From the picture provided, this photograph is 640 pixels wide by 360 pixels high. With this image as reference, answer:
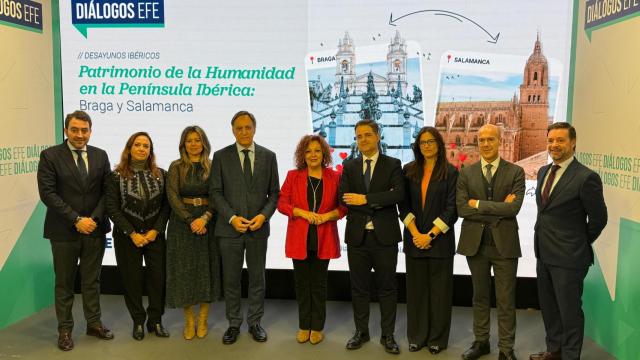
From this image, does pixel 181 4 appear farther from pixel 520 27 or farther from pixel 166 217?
pixel 520 27

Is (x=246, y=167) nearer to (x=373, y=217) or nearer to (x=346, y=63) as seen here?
(x=373, y=217)

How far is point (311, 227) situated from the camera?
3.69m

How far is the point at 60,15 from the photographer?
15.9ft

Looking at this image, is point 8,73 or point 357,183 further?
point 8,73

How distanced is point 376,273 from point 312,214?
0.62 m

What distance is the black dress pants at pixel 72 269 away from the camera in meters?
3.79

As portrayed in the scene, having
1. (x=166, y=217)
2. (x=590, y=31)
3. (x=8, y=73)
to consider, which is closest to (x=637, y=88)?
(x=590, y=31)

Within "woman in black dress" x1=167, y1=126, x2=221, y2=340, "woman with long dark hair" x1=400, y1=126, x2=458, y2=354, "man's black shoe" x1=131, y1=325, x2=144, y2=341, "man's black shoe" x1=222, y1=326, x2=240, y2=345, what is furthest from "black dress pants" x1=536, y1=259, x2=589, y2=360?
"man's black shoe" x1=131, y1=325, x2=144, y2=341

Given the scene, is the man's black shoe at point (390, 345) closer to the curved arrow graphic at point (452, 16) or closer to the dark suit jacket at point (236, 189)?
the dark suit jacket at point (236, 189)

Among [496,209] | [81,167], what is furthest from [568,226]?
[81,167]

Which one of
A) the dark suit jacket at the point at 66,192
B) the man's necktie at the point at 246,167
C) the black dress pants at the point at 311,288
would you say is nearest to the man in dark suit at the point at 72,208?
the dark suit jacket at the point at 66,192

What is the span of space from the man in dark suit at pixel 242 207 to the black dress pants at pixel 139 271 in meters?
0.47

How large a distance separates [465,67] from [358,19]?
104 cm

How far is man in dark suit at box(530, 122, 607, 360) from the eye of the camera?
3.20 m
